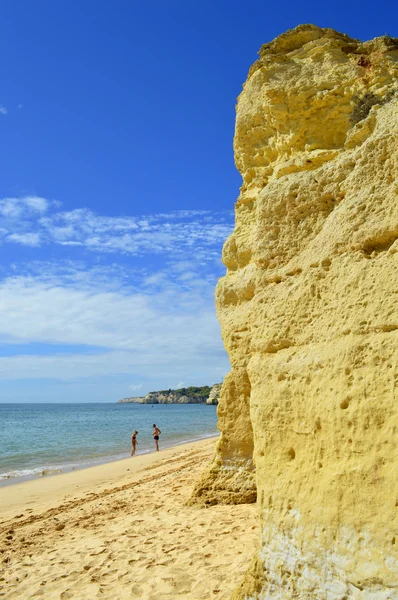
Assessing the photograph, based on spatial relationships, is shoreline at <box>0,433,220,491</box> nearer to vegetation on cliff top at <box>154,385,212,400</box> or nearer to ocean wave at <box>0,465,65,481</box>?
ocean wave at <box>0,465,65,481</box>

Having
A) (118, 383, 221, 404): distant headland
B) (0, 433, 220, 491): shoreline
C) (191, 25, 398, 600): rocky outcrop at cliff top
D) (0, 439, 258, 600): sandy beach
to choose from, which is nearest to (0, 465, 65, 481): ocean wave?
(0, 433, 220, 491): shoreline

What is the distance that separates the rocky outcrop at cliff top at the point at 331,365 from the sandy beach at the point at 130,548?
5.74 ft

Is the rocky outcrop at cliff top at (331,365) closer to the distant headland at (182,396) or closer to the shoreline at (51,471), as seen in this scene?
the shoreline at (51,471)

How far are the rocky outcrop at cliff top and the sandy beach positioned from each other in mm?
1751

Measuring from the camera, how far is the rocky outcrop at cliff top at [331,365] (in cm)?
289

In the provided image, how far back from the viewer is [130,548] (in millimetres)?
6184

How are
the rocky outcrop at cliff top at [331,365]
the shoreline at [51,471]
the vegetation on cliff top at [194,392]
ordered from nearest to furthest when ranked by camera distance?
1. the rocky outcrop at cliff top at [331,365]
2. the shoreline at [51,471]
3. the vegetation on cliff top at [194,392]

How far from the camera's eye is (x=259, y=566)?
11.1 feet

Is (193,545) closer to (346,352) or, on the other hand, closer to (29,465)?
(346,352)

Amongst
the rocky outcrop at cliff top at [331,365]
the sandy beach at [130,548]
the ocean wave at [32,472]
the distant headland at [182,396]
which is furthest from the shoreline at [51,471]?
the distant headland at [182,396]

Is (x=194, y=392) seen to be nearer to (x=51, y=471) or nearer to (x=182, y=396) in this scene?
(x=182, y=396)

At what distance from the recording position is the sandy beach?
5000 mm

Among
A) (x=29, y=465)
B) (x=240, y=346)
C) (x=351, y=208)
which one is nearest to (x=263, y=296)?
(x=351, y=208)

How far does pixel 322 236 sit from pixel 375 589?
239cm
